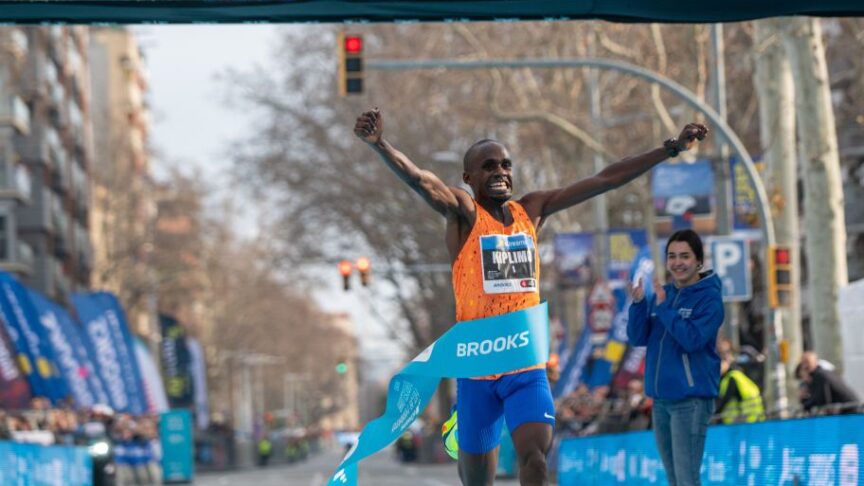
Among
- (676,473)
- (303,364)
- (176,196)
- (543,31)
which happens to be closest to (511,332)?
(676,473)

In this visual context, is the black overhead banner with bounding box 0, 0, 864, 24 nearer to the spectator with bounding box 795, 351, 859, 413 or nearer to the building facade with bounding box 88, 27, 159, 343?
the spectator with bounding box 795, 351, 859, 413

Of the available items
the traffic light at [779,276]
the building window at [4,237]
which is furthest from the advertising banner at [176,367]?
the traffic light at [779,276]

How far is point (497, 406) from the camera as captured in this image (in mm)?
9203

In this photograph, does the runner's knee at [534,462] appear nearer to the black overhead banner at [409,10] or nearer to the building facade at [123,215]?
the black overhead banner at [409,10]

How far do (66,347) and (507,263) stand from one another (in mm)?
29524

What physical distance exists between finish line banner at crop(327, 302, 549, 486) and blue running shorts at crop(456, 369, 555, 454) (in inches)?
3.4

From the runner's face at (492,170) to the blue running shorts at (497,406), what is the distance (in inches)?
31.8

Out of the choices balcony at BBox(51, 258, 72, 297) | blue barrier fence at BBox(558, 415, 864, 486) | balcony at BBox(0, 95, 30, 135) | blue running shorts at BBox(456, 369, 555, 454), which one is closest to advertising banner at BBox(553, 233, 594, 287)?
blue barrier fence at BBox(558, 415, 864, 486)

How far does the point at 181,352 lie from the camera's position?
62.7 m

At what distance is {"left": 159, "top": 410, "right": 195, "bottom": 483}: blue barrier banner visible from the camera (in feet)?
149

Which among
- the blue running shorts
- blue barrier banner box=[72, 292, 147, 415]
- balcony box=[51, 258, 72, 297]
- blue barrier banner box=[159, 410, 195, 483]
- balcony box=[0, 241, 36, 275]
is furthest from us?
balcony box=[51, 258, 72, 297]

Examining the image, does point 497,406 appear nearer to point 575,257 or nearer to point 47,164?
point 575,257

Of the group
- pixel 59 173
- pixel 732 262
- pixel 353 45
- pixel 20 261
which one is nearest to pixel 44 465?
pixel 353 45

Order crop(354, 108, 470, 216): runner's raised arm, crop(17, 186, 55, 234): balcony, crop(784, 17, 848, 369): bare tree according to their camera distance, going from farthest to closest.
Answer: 1. crop(17, 186, 55, 234): balcony
2. crop(784, 17, 848, 369): bare tree
3. crop(354, 108, 470, 216): runner's raised arm
